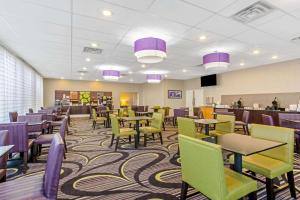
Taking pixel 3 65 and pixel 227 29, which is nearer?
pixel 227 29

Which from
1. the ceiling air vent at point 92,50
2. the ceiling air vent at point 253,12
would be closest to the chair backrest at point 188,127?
the ceiling air vent at point 253,12

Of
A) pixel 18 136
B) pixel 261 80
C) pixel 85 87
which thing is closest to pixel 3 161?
pixel 18 136

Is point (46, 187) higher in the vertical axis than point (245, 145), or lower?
lower

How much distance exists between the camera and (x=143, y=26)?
12.6 ft

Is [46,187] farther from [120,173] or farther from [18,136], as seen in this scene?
[18,136]

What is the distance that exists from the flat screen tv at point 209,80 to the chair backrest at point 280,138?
826 centimetres

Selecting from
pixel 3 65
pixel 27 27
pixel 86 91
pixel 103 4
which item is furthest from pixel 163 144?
pixel 86 91

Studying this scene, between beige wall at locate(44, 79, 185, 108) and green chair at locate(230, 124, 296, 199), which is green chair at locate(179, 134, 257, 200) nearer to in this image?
green chair at locate(230, 124, 296, 199)

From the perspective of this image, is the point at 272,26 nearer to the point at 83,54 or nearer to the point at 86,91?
the point at 83,54

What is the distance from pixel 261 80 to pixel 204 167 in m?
8.14

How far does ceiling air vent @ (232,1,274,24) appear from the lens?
9.96 ft

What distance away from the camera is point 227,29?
4.01 metres

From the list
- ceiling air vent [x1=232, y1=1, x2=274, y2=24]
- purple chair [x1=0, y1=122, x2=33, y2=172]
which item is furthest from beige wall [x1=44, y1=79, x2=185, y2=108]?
purple chair [x1=0, y1=122, x2=33, y2=172]

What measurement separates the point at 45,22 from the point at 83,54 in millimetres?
2534
